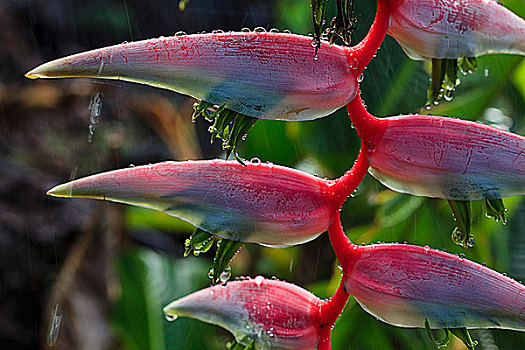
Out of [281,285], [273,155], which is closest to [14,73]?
[273,155]

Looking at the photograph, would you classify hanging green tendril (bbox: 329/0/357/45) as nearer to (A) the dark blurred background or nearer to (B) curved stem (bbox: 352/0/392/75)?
(B) curved stem (bbox: 352/0/392/75)

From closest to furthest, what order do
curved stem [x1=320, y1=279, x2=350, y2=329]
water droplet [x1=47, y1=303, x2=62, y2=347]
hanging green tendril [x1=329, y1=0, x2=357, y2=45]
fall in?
hanging green tendril [x1=329, y1=0, x2=357, y2=45] < curved stem [x1=320, y1=279, x2=350, y2=329] < water droplet [x1=47, y1=303, x2=62, y2=347]

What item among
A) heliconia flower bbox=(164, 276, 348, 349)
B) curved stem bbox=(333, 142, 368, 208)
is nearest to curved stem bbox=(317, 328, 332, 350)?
heliconia flower bbox=(164, 276, 348, 349)

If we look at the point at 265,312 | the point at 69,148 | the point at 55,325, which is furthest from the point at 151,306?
the point at 69,148

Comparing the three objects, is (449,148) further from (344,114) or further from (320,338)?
(344,114)

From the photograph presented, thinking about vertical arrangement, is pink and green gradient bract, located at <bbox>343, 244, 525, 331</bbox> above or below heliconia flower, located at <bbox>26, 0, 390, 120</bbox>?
below

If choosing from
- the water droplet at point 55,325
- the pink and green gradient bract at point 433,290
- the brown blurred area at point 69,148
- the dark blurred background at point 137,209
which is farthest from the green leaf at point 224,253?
the water droplet at point 55,325

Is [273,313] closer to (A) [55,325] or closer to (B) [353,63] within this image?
(B) [353,63]

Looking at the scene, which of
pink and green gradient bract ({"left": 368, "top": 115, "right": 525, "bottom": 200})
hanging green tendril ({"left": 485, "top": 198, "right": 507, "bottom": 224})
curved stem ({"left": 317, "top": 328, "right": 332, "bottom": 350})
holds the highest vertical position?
pink and green gradient bract ({"left": 368, "top": 115, "right": 525, "bottom": 200})
